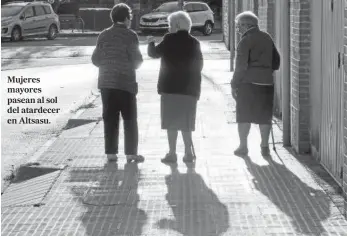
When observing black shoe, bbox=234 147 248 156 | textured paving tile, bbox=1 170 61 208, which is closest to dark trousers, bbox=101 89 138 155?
textured paving tile, bbox=1 170 61 208

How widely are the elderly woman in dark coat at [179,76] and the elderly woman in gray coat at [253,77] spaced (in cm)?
→ 49

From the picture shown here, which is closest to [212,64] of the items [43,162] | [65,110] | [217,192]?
[65,110]

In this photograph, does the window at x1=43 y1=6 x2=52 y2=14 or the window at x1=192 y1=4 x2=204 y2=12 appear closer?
the window at x1=43 y1=6 x2=52 y2=14

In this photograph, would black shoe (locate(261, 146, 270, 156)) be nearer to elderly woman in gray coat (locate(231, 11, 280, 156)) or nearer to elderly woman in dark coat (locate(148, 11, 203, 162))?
elderly woman in gray coat (locate(231, 11, 280, 156))

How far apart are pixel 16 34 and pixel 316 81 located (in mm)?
29077

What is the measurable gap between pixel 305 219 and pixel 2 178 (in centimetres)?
372

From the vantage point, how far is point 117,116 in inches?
393

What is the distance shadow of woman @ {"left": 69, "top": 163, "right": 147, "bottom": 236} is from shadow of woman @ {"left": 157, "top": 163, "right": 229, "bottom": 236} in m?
0.28

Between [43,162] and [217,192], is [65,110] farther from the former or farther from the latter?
[217,192]

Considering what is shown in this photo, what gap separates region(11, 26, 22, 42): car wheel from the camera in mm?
37375

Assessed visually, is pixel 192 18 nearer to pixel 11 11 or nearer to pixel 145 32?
pixel 145 32

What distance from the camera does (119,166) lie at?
31.9 feet

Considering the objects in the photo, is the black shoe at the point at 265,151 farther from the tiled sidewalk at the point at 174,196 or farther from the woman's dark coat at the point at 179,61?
the woman's dark coat at the point at 179,61

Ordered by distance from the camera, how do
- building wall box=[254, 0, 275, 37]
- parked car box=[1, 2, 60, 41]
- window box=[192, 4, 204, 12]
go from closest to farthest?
building wall box=[254, 0, 275, 37]
parked car box=[1, 2, 60, 41]
window box=[192, 4, 204, 12]
